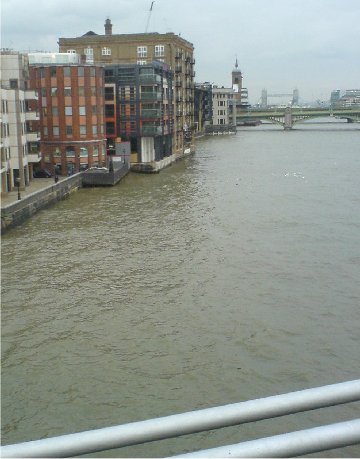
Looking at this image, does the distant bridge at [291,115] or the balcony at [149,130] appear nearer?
the balcony at [149,130]

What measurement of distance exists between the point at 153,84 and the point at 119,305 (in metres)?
40.3

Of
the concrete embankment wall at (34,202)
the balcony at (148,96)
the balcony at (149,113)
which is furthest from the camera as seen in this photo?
the balcony at (149,113)

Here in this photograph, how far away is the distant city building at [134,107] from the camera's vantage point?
5259 centimetres

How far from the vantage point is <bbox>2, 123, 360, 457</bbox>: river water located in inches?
393

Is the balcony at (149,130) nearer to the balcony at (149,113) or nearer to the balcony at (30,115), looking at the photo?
the balcony at (149,113)

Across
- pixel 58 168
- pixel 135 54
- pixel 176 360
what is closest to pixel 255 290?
pixel 176 360

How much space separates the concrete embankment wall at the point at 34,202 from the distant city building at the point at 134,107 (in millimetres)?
14455

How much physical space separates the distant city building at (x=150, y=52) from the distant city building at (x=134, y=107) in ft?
38.0

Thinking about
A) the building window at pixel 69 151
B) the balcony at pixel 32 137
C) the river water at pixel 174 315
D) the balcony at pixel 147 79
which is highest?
the balcony at pixel 147 79

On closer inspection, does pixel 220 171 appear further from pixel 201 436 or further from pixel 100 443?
pixel 100 443

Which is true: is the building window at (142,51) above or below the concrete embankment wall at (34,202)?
above

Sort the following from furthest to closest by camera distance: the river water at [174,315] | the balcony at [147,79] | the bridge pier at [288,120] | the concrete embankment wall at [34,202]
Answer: the bridge pier at [288,120] < the balcony at [147,79] < the concrete embankment wall at [34,202] < the river water at [174,315]

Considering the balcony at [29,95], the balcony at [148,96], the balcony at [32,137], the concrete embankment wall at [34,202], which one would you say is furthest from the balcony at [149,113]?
the balcony at [32,137]

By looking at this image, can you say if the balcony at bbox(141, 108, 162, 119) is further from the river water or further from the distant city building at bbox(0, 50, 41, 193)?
the river water
